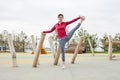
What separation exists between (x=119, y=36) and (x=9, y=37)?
4715 cm

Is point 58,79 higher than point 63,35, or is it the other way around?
point 63,35

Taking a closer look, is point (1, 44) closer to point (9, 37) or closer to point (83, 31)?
point (83, 31)

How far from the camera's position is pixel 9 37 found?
8.41 meters

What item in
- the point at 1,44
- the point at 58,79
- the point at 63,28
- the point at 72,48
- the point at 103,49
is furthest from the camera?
the point at 1,44

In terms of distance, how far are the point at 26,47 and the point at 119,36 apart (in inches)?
749

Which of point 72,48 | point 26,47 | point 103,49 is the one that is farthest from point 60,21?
point 26,47

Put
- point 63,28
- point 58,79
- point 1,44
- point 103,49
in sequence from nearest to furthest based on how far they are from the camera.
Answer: point 58,79 → point 63,28 → point 103,49 → point 1,44

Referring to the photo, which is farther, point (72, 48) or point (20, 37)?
point (20, 37)

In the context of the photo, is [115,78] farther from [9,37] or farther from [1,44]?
[1,44]

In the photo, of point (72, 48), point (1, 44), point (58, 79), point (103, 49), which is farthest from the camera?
point (1, 44)

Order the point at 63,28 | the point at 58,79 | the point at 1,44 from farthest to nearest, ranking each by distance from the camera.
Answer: the point at 1,44, the point at 63,28, the point at 58,79

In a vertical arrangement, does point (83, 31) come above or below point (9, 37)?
above

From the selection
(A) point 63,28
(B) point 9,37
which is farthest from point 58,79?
(B) point 9,37

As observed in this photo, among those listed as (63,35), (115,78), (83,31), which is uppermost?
(83,31)
